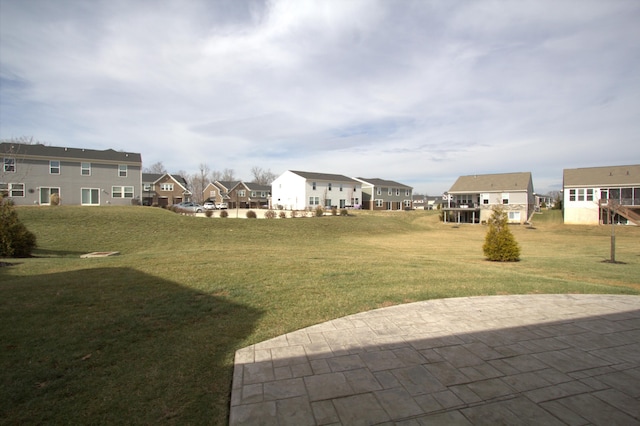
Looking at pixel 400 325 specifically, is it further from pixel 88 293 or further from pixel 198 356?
pixel 88 293

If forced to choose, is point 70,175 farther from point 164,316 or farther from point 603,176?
point 603,176

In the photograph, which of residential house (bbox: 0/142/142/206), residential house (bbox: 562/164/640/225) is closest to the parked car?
residential house (bbox: 0/142/142/206)

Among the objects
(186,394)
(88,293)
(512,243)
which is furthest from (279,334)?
(512,243)

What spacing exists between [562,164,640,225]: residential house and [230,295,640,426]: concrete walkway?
42512mm

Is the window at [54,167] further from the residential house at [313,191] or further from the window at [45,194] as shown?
the residential house at [313,191]

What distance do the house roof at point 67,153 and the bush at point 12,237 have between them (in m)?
25.4

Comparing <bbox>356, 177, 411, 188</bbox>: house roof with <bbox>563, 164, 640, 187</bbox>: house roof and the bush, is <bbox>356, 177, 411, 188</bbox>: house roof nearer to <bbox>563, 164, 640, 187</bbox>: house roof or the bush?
<bbox>563, 164, 640, 187</bbox>: house roof

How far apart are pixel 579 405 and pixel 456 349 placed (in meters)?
1.32

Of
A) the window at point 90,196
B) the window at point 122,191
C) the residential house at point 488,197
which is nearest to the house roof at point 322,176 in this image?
the residential house at point 488,197

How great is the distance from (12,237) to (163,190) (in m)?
50.0

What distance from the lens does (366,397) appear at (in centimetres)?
307

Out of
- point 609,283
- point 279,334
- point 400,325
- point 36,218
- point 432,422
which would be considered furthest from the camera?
point 36,218

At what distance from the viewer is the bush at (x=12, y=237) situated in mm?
11602

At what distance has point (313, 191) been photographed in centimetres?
5469
